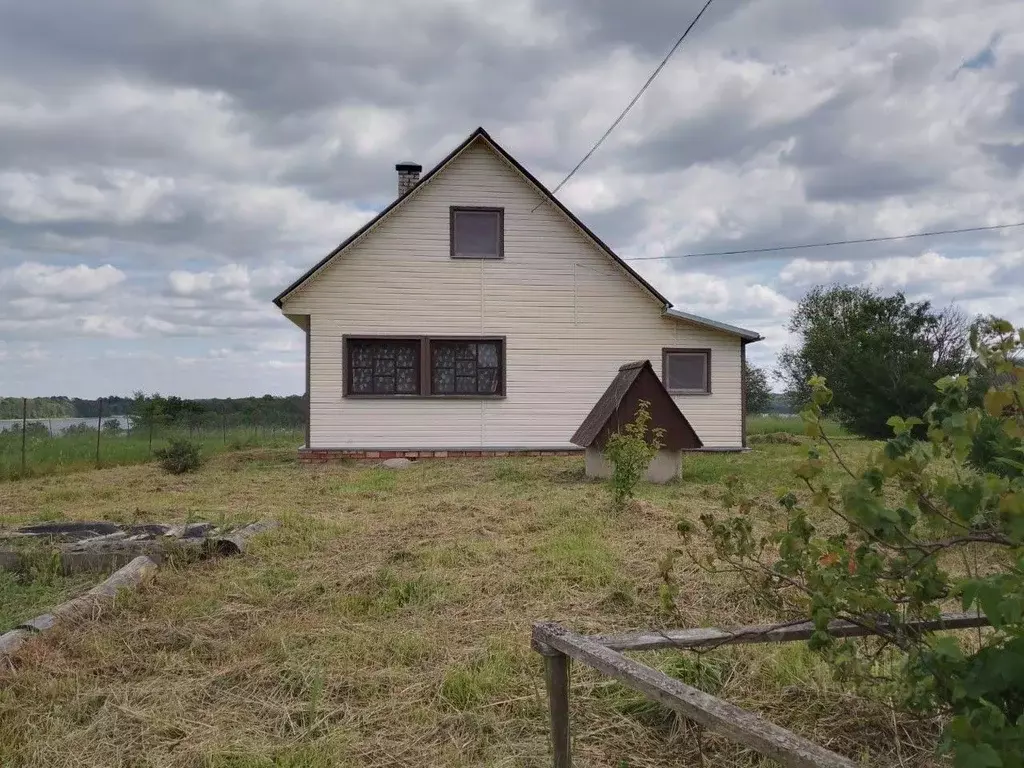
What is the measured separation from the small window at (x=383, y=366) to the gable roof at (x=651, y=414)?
5888mm

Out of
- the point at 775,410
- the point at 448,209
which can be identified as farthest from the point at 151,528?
the point at 775,410

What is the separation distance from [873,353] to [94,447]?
20.4 metres

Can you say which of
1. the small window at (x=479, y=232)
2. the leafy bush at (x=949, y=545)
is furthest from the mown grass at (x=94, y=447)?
the leafy bush at (x=949, y=545)

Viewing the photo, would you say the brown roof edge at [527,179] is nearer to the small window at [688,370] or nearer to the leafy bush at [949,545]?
the small window at [688,370]

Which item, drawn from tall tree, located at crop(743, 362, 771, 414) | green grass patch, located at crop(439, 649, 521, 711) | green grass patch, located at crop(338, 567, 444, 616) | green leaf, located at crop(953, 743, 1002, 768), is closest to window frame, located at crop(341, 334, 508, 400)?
green grass patch, located at crop(338, 567, 444, 616)

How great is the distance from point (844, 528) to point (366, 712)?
19.1 ft

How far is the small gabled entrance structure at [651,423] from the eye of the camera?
12.2 m

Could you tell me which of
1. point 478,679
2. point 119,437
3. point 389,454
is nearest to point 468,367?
point 389,454

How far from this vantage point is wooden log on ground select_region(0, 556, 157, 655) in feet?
15.5

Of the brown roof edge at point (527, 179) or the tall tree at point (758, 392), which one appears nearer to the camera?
the brown roof edge at point (527, 179)

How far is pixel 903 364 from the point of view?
2156 centimetres

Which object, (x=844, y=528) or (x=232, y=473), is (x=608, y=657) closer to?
(x=844, y=528)

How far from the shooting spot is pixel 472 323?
1741 cm

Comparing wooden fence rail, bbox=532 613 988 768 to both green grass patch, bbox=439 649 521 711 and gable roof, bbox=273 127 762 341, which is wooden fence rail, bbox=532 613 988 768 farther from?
gable roof, bbox=273 127 762 341
